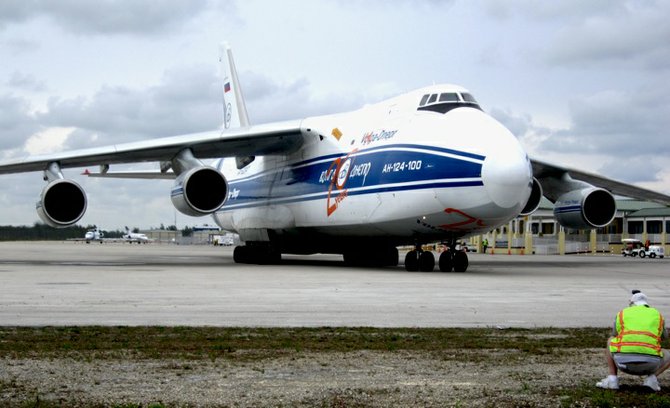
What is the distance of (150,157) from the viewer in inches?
1033

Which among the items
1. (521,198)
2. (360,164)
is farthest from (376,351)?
(360,164)

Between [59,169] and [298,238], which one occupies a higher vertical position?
[59,169]

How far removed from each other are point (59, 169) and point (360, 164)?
354 inches

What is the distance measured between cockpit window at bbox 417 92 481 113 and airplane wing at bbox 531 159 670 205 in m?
5.05

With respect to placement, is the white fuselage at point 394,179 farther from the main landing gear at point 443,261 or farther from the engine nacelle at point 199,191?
the engine nacelle at point 199,191

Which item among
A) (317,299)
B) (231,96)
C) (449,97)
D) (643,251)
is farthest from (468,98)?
(643,251)

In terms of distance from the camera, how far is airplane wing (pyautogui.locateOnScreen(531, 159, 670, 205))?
26594 mm

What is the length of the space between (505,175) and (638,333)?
1317cm

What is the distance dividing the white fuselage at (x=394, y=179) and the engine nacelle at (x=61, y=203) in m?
6.29

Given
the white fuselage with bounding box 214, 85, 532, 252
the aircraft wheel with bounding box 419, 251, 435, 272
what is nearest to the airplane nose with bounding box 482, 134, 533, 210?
the white fuselage with bounding box 214, 85, 532, 252

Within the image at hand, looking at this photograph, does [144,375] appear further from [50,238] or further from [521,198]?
[50,238]

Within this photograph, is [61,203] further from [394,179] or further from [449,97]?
[449,97]

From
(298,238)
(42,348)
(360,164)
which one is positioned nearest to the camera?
(42,348)

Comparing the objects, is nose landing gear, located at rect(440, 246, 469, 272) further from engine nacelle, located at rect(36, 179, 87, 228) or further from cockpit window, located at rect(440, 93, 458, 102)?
engine nacelle, located at rect(36, 179, 87, 228)
